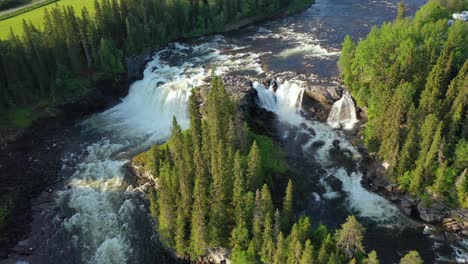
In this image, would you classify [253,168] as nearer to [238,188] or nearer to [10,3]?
[238,188]

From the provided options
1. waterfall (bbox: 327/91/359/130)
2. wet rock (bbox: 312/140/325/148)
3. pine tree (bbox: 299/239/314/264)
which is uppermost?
pine tree (bbox: 299/239/314/264)

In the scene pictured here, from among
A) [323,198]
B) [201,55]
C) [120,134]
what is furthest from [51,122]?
[323,198]

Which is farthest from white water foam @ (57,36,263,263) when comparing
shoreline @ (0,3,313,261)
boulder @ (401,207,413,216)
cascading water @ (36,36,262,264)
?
boulder @ (401,207,413,216)

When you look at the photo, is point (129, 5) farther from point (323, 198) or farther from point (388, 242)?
point (388, 242)

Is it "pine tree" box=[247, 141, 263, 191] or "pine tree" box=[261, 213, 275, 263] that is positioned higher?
"pine tree" box=[247, 141, 263, 191]

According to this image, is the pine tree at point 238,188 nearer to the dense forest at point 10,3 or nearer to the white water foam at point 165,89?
the white water foam at point 165,89

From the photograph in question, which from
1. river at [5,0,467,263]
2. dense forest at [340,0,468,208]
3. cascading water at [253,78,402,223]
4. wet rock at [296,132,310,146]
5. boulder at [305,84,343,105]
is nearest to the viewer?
river at [5,0,467,263]

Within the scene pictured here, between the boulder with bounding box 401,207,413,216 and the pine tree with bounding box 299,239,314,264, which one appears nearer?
the pine tree with bounding box 299,239,314,264

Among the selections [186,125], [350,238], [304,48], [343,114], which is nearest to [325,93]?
[343,114]

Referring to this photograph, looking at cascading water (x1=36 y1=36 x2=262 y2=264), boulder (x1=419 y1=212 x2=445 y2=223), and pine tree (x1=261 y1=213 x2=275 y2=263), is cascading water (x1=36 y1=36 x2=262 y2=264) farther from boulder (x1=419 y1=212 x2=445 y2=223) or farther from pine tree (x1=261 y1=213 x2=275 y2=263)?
boulder (x1=419 y1=212 x2=445 y2=223)
